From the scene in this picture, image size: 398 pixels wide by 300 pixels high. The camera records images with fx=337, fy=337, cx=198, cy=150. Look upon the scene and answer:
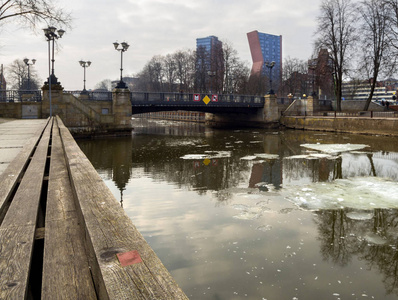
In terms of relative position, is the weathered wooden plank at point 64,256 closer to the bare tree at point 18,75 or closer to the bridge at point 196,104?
the bridge at point 196,104

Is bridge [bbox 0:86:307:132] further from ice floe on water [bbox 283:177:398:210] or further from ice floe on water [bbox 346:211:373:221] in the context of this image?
ice floe on water [bbox 346:211:373:221]

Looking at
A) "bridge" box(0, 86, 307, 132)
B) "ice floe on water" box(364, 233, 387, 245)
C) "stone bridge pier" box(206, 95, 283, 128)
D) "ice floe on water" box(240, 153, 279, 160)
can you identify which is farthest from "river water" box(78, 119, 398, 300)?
"stone bridge pier" box(206, 95, 283, 128)

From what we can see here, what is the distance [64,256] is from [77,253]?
77mm

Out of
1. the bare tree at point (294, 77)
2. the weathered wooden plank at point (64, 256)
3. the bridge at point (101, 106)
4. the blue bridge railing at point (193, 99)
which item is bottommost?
the weathered wooden plank at point (64, 256)

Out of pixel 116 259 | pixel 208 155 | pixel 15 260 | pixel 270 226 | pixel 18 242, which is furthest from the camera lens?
pixel 208 155

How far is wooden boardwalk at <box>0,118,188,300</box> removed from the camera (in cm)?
157

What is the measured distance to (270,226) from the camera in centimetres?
611

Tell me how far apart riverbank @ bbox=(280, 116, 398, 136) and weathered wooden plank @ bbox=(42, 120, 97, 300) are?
26983 mm

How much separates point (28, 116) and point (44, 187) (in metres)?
23.6

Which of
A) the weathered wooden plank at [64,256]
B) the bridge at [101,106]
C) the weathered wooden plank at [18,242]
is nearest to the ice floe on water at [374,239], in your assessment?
the weathered wooden plank at [64,256]

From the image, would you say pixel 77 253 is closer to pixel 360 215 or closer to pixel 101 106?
pixel 360 215

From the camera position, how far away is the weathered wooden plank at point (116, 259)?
151 centimetres

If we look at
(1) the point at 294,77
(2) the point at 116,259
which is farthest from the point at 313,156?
(1) the point at 294,77

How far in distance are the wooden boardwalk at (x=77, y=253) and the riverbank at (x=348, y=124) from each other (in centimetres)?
2697
